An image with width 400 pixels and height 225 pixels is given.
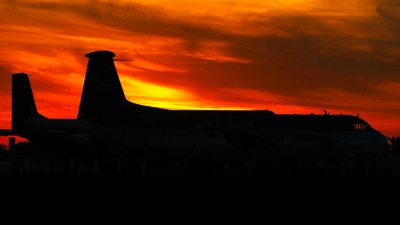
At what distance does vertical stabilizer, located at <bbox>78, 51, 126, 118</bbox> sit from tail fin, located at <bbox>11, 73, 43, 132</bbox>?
8.43 m

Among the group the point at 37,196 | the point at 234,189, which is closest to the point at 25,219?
the point at 37,196

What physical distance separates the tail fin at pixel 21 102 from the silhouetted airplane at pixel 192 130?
164 inches

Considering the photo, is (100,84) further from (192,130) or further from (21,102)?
(192,130)

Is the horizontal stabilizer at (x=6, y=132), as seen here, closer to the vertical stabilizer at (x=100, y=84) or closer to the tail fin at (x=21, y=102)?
the tail fin at (x=21, y=102)

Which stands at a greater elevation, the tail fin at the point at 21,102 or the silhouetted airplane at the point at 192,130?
the tail fin at the point at 21,102

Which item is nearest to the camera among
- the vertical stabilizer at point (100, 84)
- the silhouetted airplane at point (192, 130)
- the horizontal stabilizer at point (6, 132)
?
the silhouetted airplane at point (192, 130)

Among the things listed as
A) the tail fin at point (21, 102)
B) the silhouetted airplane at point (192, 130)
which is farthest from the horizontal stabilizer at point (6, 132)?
the tail fin at point (21, 102)

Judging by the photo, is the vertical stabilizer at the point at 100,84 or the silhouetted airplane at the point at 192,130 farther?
the vertical stabilizer at the point at 100,84

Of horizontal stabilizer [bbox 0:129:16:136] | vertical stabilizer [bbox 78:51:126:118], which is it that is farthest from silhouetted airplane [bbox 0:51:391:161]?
horizontal stabilizer [bbox 0:129:16:136]

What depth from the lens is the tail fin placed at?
270 ft

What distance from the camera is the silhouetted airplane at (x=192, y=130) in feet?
225

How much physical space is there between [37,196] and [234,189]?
9.88 m

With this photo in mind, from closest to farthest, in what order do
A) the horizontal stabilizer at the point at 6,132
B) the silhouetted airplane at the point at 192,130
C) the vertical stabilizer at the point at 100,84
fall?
the silhouetted airplane at the point at 192,130, the vertical stabilizer at the point at 100,84, the horizontal stabilizer at the point at 6,132

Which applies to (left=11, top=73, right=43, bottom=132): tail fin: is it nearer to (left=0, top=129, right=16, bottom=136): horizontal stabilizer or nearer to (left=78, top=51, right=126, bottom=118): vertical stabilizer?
(left=0, top=129, right=16, bottom=136): horizontal stabilizer
